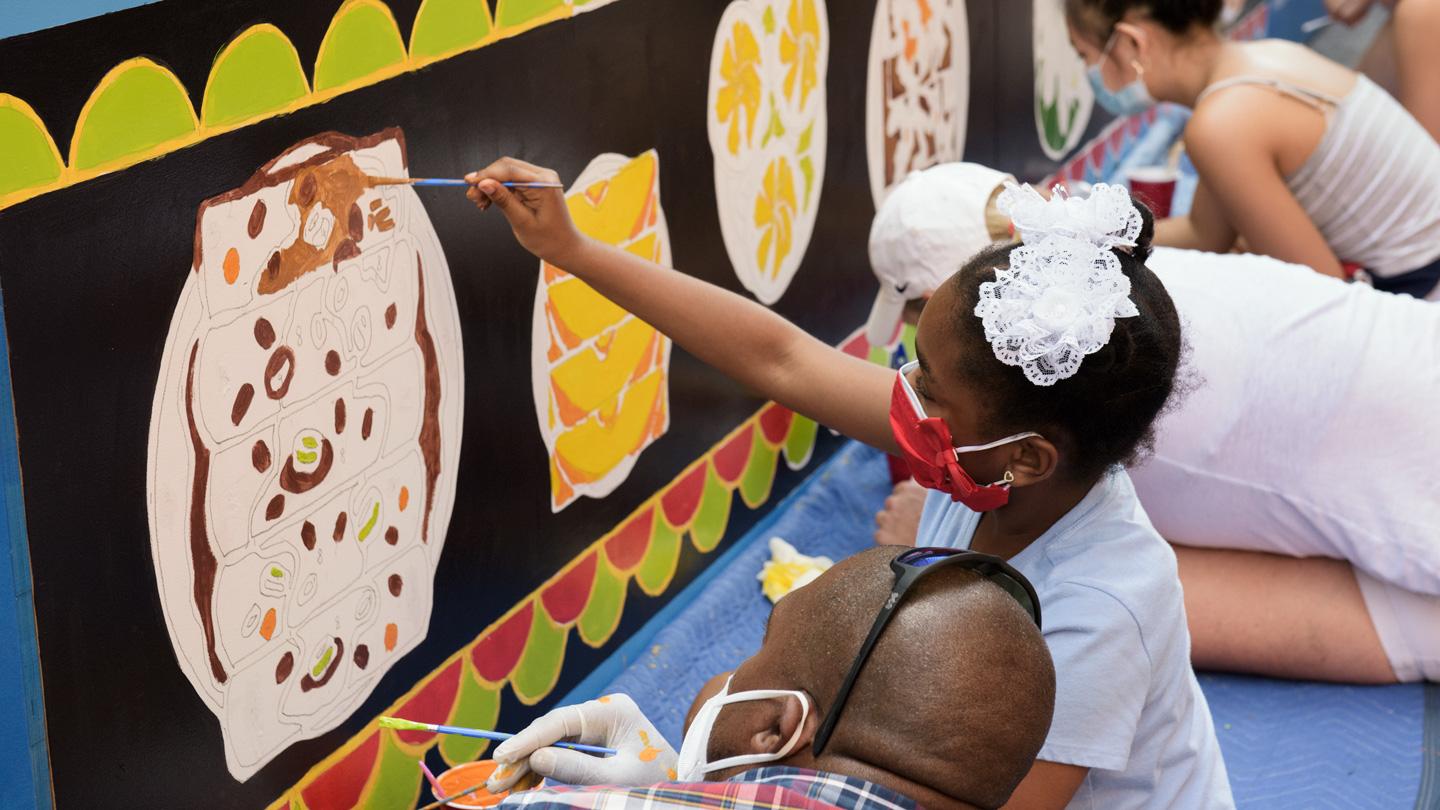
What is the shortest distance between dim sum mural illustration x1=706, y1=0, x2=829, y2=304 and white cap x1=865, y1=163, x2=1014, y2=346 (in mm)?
238

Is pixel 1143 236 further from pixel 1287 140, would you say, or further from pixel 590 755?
pixel 1287 140

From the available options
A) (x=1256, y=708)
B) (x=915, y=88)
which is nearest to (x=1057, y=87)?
(x=915, y=88)

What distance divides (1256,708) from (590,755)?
1.32m

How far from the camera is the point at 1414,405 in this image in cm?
230

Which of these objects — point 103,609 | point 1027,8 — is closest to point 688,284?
point 103,609

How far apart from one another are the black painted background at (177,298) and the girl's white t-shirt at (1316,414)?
0.80 m

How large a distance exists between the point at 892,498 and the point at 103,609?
170cm

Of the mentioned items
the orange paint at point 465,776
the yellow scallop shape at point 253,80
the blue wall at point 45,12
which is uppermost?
the blue wall at point 45,12

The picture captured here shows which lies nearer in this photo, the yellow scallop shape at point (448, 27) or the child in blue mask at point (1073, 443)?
the child in blue mask at point (1073, 443)

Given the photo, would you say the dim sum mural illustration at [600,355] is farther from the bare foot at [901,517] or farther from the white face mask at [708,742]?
the white face mask at [708,742]

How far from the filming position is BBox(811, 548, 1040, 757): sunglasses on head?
118cm

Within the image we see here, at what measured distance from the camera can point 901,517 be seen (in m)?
2.78

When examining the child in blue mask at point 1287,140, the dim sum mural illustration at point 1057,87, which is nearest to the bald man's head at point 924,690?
the child in blue mask at point 1287,140

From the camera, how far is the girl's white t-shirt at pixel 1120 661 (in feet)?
4.97
